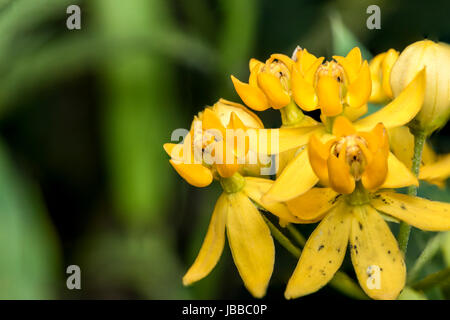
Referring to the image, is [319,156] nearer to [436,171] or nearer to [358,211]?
[358,211]

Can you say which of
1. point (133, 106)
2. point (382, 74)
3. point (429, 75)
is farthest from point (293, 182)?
point (133, 106)

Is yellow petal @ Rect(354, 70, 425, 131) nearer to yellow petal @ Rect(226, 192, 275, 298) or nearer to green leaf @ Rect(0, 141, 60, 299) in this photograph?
yellow petal @ Rect(226, 192, 275, 298)

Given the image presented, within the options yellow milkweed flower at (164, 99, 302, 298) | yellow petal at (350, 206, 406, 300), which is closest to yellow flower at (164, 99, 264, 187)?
yellow milkweed flower at (164, 99, 302, 298)

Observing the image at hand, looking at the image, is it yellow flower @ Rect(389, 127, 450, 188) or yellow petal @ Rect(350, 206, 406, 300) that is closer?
yellow petal @ Rect(350, 206, 406, 300)

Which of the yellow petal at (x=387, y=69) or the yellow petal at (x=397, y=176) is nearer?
the yellow petal at (x=397, y=176)

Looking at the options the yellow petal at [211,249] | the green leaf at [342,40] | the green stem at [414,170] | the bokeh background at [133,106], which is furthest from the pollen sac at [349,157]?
the bokeh background at [133,106]

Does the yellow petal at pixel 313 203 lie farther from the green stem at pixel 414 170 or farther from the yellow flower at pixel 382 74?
the yellow flower at pixel 382 74
